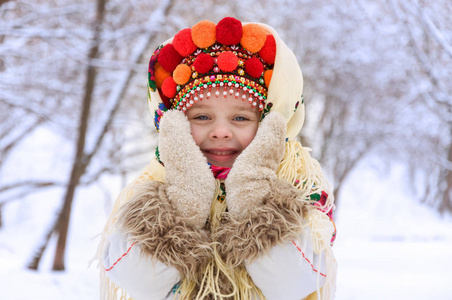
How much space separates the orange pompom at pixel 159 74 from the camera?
144 cm

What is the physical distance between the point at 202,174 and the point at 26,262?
3.72m

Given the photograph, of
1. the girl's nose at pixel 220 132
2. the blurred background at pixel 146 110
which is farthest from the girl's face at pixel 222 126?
the blurred background at pixel 146 110

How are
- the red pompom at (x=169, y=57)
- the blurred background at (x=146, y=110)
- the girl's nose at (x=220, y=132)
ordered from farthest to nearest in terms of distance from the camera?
the blurred background at (x=146, y=110), the red pompom at (x=169, y=57), the girl's nose at (x=220, y=132)

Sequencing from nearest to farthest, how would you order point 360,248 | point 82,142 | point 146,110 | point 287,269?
1. point 287,269
2. point 82,142
3. point 146,110
4. point 360,248

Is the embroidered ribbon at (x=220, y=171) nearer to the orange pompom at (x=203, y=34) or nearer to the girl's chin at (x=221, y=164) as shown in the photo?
the girl's chin at (x=221, y=164)

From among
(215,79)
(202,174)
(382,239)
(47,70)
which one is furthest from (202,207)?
(382,239)

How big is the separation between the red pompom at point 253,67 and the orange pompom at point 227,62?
49mm

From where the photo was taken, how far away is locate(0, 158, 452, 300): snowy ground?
389 centimetres

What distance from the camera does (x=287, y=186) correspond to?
1170 millimetres

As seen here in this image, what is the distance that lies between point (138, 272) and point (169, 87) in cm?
63

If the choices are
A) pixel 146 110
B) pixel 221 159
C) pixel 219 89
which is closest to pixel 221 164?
pixel 221 159

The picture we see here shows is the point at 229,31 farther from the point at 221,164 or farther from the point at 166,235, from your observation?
the point at 166,235

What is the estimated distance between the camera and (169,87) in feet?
4.47

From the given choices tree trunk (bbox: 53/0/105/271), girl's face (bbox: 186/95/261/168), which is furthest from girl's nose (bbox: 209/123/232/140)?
tree trunk (bbox: 53/0/105/271)
